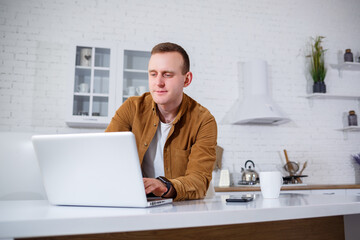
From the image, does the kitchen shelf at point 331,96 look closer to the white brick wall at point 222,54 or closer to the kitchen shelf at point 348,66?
the white brick wall at point 222,54

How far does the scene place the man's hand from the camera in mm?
1186

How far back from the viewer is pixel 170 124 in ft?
6.26

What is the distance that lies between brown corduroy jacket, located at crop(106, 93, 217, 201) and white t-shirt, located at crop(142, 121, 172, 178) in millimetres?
57

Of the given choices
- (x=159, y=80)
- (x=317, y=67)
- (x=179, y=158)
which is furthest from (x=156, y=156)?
(x=317, y=67)

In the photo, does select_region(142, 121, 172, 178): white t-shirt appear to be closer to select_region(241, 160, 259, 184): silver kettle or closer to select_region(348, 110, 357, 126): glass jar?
select_region(241, 160, 259, 184): silver kettle

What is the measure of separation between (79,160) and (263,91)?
338cm

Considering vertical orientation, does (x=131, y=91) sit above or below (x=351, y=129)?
above

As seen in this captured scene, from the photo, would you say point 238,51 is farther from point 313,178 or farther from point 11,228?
point 11,228

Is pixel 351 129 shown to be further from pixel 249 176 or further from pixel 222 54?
pixel 222 54

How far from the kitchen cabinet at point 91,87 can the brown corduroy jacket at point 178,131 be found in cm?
154

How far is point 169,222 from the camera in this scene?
2.38 feet

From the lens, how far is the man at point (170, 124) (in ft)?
5.57

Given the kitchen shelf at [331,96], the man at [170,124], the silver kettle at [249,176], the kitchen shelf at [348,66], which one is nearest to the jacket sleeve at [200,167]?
the man at [170,124]

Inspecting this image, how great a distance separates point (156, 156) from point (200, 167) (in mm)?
362
